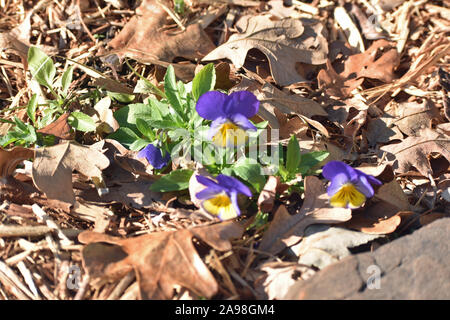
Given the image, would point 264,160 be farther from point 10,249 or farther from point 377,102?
point 10,249

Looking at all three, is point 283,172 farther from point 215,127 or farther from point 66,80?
point 66,80

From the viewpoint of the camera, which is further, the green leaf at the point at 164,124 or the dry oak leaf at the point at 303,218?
the green leaf at the point at 164,124

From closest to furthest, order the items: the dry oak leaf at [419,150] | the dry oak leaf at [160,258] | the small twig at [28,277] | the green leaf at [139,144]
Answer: the dry oak leaf at [160,258]
the small twig at [28,277]
the green leaf at [139,144]
the dry oak leaf at [419,150]

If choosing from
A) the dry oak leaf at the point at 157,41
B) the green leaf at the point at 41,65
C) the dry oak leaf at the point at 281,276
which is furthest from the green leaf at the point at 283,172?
the green leaf at the point at 41,65

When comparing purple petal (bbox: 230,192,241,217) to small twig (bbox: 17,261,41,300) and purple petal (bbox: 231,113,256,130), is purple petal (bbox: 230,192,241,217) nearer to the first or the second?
purple petal (bbox: 231,113,256,130)

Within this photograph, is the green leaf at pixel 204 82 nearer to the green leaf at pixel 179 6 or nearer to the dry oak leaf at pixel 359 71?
the dry oak leaf at pixel 359 71

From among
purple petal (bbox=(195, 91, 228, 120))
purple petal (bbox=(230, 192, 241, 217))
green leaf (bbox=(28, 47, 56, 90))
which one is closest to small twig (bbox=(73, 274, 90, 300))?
purple petal (bbox=(230, 192, 241, 217))

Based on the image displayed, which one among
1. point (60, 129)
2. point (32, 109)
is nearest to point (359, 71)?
point (60, 129)
